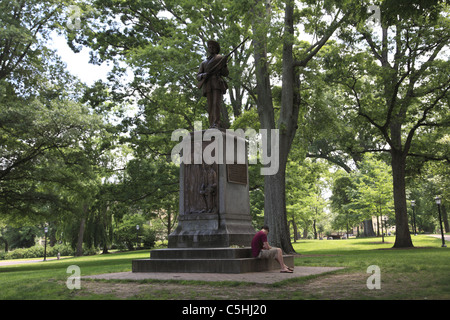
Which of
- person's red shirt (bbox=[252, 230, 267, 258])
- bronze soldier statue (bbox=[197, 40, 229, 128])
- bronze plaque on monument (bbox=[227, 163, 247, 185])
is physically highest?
bronze soldier statue (bbox=[197, 40, 229, 128])

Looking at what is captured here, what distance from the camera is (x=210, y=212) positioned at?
37.5 ft

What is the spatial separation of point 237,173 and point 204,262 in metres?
2.88

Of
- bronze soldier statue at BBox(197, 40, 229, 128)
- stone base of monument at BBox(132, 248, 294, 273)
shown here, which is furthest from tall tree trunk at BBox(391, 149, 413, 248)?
bronze soldier statue at BBox(197, 40, 229, 128)

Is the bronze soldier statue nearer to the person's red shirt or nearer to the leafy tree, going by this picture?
the person's red shirt

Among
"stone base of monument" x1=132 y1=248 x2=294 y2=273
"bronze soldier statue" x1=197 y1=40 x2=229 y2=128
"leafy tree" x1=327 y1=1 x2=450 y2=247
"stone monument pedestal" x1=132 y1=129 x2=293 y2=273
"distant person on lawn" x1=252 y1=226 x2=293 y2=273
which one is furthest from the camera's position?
"leafy tree" x1=327 y1=1 x2=450 y2=247

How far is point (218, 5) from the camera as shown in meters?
21.4

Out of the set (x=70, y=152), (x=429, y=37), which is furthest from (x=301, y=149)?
(x=70, y=152)

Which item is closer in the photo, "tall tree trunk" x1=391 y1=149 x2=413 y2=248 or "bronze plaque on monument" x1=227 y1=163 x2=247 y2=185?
"bronze plaque on monument" x1=227 y1=163 x2=247 y2=185

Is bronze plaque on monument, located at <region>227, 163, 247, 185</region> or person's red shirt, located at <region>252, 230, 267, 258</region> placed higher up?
bronze plaque on monument, located at <region>227, 163, 247, 185</region>

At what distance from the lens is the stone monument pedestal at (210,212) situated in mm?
10523

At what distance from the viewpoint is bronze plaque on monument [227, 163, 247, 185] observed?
11.6 meters

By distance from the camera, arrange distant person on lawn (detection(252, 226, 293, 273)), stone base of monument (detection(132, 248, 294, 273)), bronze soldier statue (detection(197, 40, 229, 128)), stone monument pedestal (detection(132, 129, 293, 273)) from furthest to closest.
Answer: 1. bronze soldier statue (detection(197, 40, 229, 128))
2. stone monument pedestal (detection(132, 129, 293, 273))
3. distant person on lawn (detection(252, 226, 293, 273))
4. stone base of monument (detection(132, 248, 294, 273))

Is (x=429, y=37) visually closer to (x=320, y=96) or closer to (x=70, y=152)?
(x=320, y=96)
